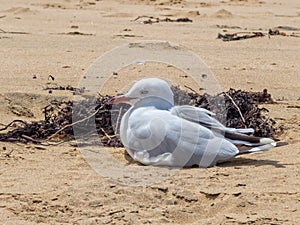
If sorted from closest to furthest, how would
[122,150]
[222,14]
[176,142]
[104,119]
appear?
[176,142] → [122,150] → [104,119] → [222,14]

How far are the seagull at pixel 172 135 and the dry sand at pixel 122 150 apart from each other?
0.35ft

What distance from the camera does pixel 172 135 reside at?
475 centimetres

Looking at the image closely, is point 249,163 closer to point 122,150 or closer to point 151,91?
point 151,91

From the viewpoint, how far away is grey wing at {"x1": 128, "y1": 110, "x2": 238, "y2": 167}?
473cm

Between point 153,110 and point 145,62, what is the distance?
400 cm

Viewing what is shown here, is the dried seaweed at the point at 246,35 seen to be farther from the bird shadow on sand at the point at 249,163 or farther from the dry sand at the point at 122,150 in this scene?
the bird shadow on sand at the point at 249,163

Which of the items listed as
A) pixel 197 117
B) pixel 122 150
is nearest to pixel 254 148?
pixel 197 117

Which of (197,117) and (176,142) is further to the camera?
(197,117)

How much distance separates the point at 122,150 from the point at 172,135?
0.64 metres

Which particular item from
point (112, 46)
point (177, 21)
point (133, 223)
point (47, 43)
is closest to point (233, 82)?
point (112, 46)

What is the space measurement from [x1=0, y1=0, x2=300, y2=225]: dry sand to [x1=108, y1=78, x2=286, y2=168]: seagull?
11cm

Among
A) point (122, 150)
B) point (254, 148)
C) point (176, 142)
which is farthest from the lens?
point (122, 150)

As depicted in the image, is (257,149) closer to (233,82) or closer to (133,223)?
(133,223)

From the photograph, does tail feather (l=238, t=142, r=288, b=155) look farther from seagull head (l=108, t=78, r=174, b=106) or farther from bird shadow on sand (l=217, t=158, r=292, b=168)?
seagull head (l=108, t=78, r=174, b=106)
